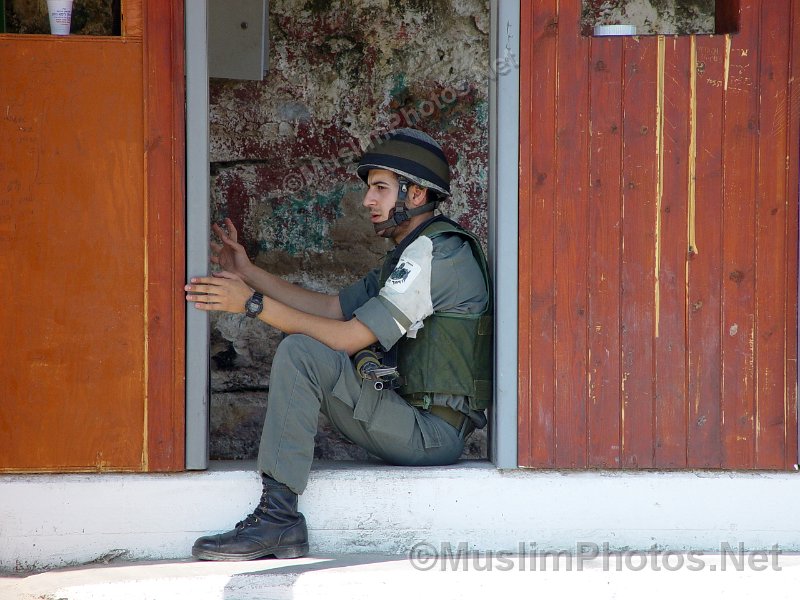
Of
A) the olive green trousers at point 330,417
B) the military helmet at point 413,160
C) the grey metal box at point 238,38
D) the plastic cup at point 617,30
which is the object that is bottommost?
the olive green trousers at point 330,417

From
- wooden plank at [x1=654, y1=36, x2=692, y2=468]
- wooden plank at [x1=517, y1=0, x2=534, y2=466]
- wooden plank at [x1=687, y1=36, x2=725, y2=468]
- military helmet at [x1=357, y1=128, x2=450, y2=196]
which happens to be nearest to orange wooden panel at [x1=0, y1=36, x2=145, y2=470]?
military helmet at [x1=357, y1=128, x2=450, y2=196]

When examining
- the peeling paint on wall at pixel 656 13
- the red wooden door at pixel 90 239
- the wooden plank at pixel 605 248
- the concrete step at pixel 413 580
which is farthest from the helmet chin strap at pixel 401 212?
the peeling paint on wall at pixel 656 13

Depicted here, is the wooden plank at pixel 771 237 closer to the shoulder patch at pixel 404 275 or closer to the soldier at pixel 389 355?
the soldier at pixel 389 355

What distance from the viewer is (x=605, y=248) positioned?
11.1 feet

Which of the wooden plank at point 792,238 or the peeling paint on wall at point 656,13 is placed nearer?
the wooden plank at point 792,238

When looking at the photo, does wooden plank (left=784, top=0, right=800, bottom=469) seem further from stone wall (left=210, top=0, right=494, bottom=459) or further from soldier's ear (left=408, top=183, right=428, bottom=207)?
stone wall (left=210, top=0, right=494, bottom=459)

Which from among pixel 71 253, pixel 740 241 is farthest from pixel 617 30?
pixel 71 253

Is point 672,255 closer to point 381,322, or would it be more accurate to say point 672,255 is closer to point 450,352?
point 450,352

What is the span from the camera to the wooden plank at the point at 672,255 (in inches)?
132

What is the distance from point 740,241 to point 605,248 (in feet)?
1.61

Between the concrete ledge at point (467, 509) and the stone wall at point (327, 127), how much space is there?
139 cm

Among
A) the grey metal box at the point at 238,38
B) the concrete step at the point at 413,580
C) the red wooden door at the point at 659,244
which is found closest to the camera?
the concrete step at the point at 413,580

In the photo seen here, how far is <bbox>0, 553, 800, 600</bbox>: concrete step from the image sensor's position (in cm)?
297

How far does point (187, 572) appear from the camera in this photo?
3.05 meters
